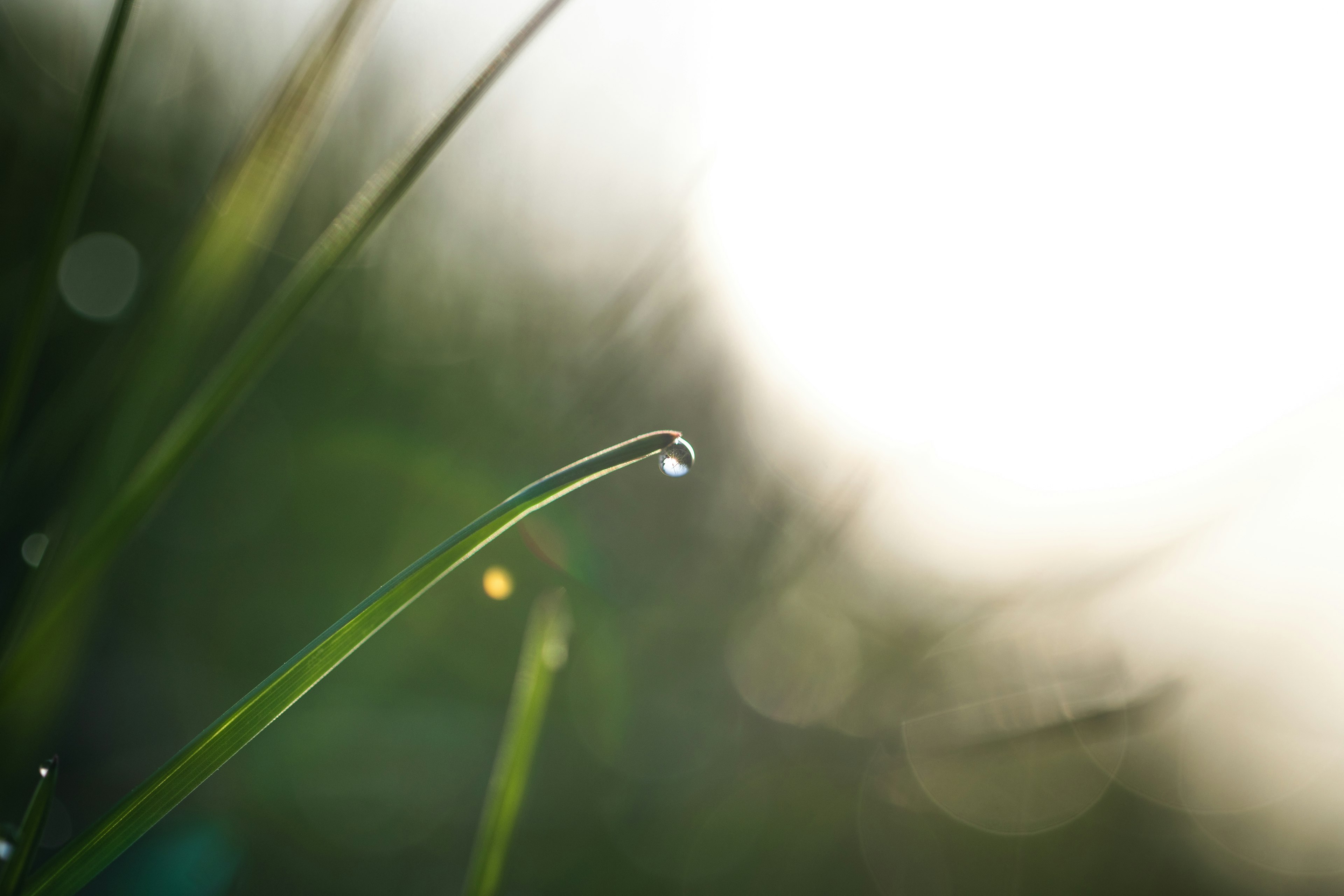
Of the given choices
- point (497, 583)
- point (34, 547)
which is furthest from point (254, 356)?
point (497, 583)

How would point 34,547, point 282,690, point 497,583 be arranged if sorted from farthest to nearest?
point 497,583
point 34,547
point 282,690

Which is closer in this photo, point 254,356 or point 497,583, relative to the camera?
point 254,356

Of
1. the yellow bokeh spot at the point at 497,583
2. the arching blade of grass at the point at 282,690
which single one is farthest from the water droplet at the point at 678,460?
the yellow bokeh spot at the point at 497,583

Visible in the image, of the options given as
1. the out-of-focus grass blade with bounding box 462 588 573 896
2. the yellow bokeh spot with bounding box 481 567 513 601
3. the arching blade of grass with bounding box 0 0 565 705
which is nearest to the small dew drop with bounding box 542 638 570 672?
the out-of-focus grass blade with bounding box 462 588 573 896

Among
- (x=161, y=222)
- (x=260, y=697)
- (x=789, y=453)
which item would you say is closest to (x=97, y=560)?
(x=260, y=697)

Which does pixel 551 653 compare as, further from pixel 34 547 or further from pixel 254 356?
pixel 34 547

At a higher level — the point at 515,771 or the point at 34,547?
the point at 34,547
